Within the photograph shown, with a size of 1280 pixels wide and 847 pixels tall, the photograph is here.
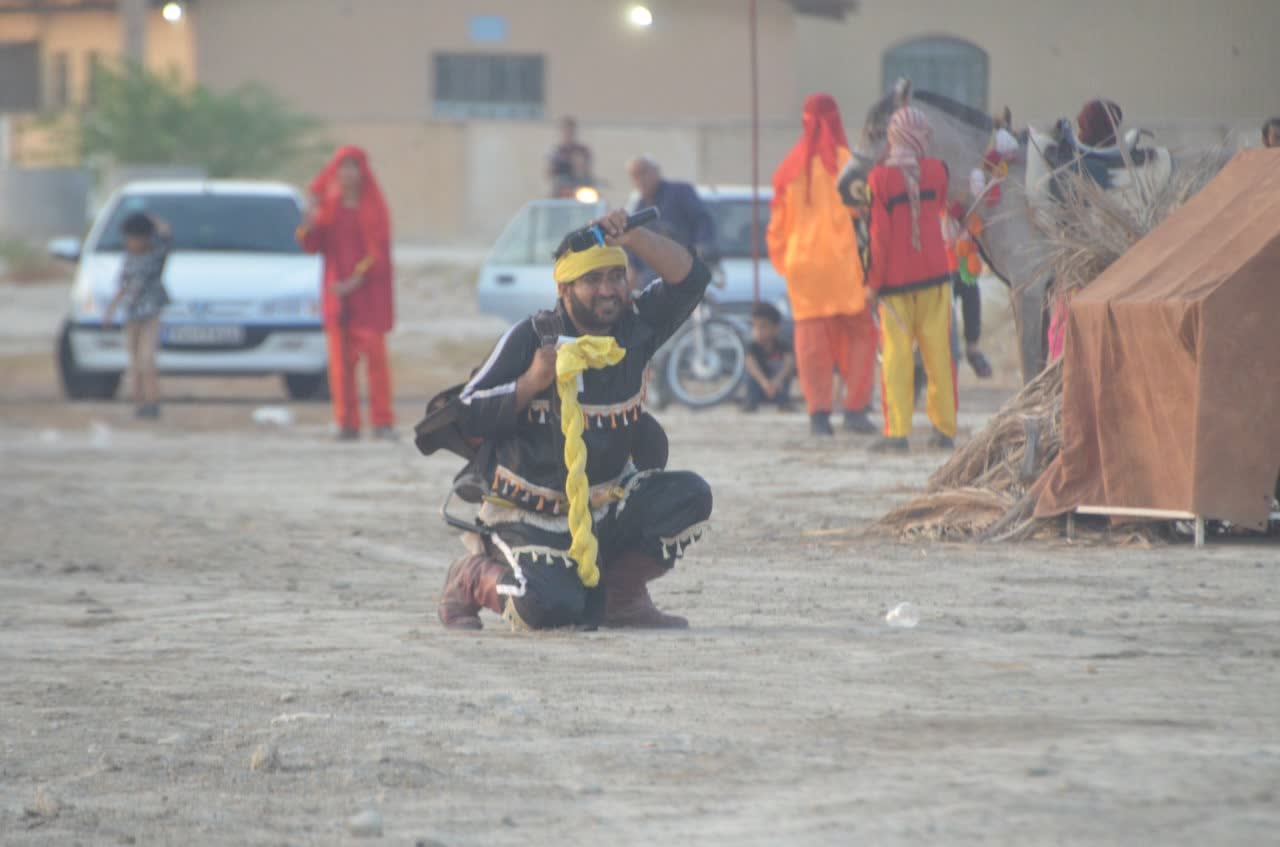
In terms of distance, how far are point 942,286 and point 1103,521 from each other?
3.28m

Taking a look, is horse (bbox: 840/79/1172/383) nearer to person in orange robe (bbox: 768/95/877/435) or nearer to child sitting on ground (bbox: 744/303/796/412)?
person in orange robe (bbox: 768/95/877/435)

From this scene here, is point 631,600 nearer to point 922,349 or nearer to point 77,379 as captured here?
point 922,349

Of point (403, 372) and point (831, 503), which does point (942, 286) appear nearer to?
point (831, 503)

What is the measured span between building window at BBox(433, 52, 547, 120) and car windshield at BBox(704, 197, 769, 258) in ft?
67.2

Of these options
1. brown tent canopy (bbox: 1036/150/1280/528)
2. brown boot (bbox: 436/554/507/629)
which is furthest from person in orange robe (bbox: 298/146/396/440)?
brown boot (bbox: 436/554/507/629)

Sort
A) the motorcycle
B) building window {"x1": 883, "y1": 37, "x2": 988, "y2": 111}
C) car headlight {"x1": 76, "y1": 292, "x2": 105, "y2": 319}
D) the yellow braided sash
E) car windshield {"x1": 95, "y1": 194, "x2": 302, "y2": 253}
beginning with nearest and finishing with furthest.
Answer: the yellow braided sash → building window {"x1": 883, "y1": 37, "x2": 988, "y2": 111} → the motorcycle → car headlight {"x1": 76, "y1": 292, "x2": 105, "y2": 319} → car windshield {"x1": 95, "y1": 194, "x2": 302, "y2": 253}

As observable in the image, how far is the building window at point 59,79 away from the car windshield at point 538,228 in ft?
81.1

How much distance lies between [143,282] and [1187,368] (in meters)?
9.96

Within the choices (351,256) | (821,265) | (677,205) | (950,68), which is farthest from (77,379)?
(950,68)

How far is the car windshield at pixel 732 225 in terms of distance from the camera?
17.5 m

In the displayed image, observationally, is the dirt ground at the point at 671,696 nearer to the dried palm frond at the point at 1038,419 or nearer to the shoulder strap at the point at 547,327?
the dried palm frond at the point at 1038,419

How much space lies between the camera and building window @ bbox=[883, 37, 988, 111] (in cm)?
1284

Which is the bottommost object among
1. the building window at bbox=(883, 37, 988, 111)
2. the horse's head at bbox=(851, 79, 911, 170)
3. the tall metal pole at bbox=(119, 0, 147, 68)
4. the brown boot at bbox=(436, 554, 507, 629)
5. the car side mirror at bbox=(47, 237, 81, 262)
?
the brown boot at bbox=(436, 554, 507, 629)

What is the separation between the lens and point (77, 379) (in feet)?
58.1
